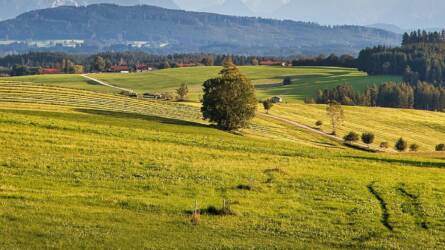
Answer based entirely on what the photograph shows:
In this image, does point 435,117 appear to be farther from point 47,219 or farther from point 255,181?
point 47,219

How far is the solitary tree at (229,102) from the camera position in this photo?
8356cm

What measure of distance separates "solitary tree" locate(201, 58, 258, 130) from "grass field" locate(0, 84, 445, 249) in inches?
904

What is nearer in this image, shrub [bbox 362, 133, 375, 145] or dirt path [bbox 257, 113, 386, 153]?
dirt path [bbox 257, 113, 386, 153]

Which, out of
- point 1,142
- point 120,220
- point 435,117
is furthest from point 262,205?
point 435,117

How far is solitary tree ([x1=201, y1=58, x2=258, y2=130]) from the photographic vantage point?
83.6m

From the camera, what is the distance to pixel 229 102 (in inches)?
3314

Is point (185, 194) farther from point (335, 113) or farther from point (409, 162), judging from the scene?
point (335, 113)

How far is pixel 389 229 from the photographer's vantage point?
99.0 feet

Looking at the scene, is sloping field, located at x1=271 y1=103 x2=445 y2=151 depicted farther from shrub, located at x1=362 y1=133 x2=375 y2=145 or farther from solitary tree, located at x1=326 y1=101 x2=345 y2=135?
shrub, located at x1=362 y1=133 x2=375 y2=145

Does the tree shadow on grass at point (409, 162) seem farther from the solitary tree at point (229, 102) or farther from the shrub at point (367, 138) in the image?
the shrub at point (367, 138)

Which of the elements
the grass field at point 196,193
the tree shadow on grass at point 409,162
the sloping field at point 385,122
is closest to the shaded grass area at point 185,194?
the grass field at point 196,193

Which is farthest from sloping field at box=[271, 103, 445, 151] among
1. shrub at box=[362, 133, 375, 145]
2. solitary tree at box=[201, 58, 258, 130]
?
solitary tree at box=[201, 58, 258, 130]

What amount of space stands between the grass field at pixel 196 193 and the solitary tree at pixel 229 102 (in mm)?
22974

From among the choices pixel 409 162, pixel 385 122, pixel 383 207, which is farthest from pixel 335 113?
pixel 383 207
